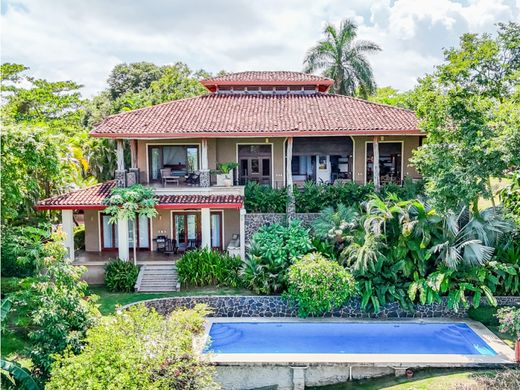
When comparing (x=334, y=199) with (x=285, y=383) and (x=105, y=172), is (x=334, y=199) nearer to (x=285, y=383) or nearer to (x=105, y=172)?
(x=285, y=383)

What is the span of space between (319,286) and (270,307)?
2.61 meters

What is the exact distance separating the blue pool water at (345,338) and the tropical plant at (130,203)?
6.61 metres

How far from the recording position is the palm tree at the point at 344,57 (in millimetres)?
41469

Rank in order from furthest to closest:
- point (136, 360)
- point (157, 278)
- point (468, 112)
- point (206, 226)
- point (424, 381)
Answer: point (206, 226)
point (157, 278)
point (468, 112)
point (424, 381)
point (136, 360)

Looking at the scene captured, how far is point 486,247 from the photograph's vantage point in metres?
21.3

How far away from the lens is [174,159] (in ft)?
92.0

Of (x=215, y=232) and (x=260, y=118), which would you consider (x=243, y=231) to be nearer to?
(x=215, y=232)

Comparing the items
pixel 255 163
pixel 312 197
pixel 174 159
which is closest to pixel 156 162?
pixel 174 159

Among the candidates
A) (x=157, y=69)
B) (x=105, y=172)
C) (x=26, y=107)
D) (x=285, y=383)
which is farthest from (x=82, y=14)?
(x=157, y=69)

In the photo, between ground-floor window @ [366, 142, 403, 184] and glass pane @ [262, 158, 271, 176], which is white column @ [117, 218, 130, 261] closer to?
glass pane @ [262, 158, 271, 176]

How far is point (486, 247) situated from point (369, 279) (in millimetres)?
5108

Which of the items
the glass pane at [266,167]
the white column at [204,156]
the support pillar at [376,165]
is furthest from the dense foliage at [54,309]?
the support pillar at [376,165]

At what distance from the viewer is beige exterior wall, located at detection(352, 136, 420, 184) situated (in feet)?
92.3

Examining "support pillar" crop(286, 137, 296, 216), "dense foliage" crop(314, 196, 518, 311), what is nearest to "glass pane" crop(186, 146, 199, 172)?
"support pillar" crop(286, 137, 296, 216)
